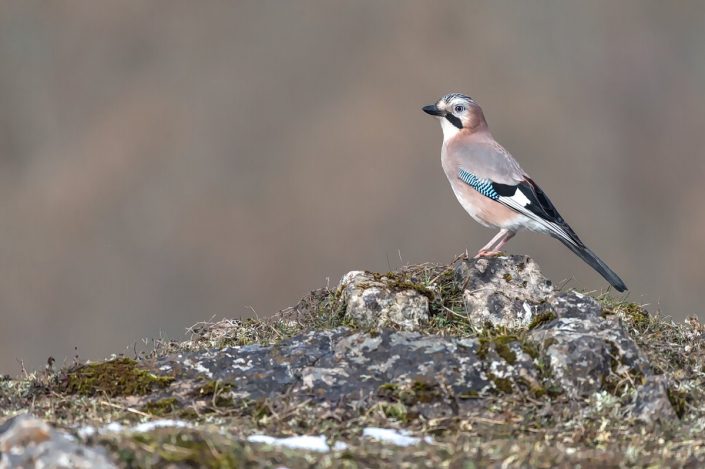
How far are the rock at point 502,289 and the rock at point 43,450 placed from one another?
390cm

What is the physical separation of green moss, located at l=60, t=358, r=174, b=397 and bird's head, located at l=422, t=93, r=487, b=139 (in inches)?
241

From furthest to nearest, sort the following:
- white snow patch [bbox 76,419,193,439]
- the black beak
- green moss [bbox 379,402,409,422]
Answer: the black beak
green moss [bbox 379,402,409,422]
white snow patch [bbox 76,419,193,439]

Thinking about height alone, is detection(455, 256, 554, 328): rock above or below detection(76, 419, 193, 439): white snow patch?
above

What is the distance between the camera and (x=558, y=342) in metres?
6.83

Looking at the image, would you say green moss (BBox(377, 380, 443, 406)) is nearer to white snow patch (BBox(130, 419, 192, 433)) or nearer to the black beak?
white snow patch (BBox(130, 419, 192, 433))

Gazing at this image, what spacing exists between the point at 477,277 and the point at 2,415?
377 centimetres

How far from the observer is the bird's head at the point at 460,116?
12.2m

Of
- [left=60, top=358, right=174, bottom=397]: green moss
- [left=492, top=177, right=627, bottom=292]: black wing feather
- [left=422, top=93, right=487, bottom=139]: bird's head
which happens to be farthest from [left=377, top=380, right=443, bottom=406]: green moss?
[left=422, top=93, right=487, bottom=139]: bird's head

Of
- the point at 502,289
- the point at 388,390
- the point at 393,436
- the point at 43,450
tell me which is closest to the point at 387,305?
the point at 502,289

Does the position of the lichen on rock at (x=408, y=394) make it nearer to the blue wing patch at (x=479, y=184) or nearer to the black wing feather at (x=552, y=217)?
the black wing feather at (x=552, y=217)

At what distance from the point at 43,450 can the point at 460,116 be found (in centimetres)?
824

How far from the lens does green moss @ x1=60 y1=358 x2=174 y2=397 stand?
6734 millimetres

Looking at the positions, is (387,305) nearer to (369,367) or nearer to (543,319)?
(543,319)

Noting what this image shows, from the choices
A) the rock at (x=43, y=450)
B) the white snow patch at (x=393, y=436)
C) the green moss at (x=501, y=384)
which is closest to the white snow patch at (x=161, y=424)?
the rock at (x=43, y=450)
